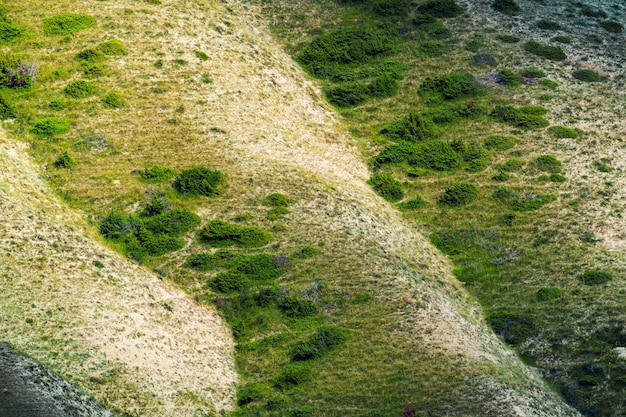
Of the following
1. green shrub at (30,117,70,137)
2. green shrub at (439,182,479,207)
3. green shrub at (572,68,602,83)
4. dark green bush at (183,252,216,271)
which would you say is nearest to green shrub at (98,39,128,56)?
green shrub at (30,117,70,137)

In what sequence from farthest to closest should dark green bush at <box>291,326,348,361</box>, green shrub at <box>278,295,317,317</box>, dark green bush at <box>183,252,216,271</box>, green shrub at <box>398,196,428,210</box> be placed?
green shrub at <box>398,196,428,210</box>, dark green bush at <box>183,252,216,271</box>, green shrub at <box>278,295,317,317</box>, dark green bush at <box>291,326,348,361</box>

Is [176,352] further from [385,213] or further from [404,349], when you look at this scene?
[385,213]

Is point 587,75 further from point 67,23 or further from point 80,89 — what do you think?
point 67,23

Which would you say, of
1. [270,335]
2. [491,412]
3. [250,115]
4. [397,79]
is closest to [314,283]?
[270,335]

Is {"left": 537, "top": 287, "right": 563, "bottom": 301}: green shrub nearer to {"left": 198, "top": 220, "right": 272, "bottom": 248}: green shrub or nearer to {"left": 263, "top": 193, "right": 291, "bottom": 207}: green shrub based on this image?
{"left": 263, "top": 193, "right": 291, "bottom": 207}: green shrub

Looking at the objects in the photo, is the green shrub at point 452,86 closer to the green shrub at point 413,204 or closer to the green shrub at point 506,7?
the green shrub at point 506,7

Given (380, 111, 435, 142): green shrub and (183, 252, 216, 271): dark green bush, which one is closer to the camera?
(183, 252, 216, 271): dark green bush

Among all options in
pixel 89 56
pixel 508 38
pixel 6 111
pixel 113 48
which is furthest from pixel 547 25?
pixel 6 111
